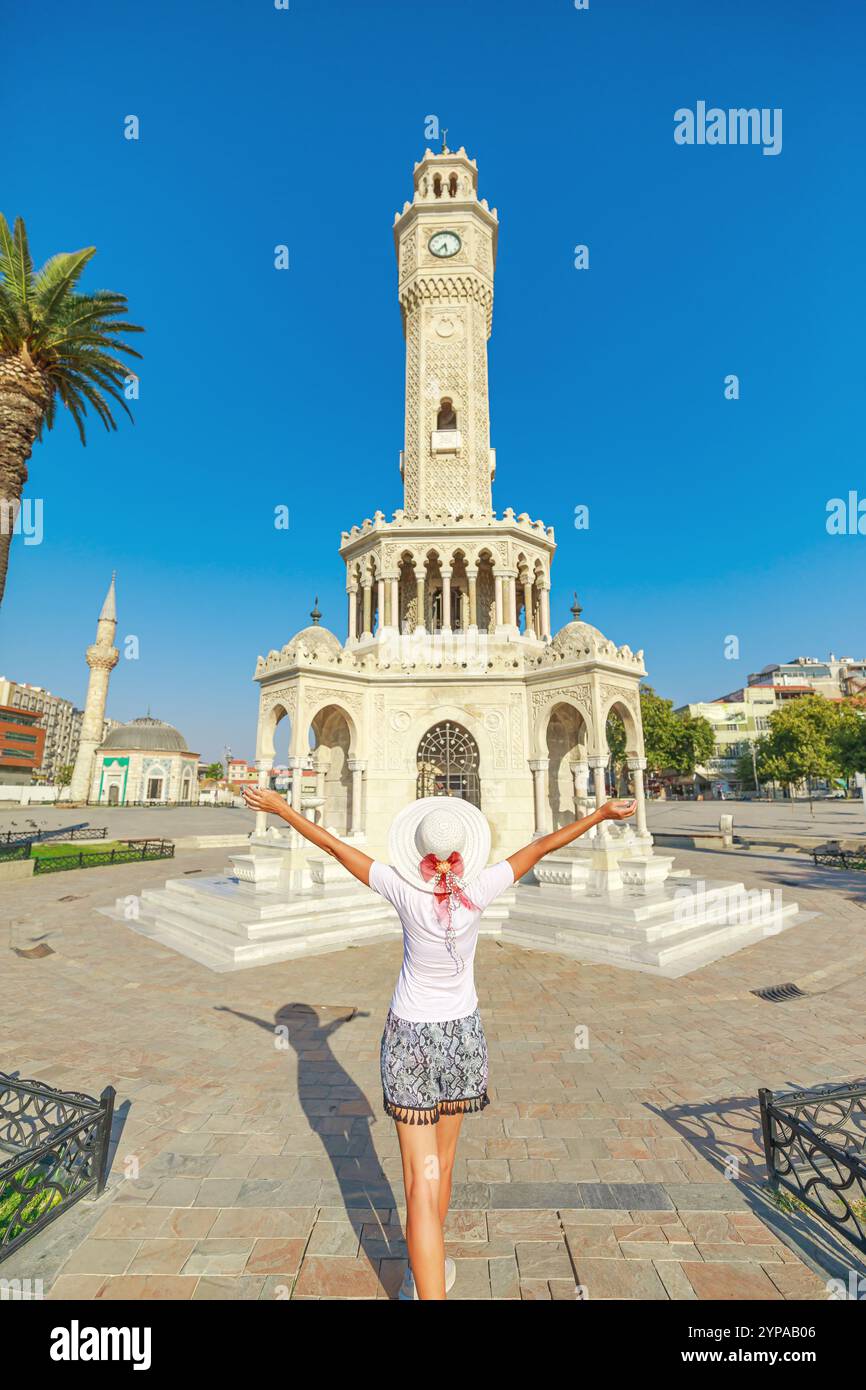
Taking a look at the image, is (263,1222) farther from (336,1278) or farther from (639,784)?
(639,784)

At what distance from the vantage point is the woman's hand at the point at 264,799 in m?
3.24

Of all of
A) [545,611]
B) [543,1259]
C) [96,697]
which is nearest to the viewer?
[543,1259]

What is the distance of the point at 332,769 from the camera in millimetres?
18141

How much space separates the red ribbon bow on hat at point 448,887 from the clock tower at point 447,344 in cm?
1864

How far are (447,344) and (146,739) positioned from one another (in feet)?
204

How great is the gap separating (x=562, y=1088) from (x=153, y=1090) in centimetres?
390

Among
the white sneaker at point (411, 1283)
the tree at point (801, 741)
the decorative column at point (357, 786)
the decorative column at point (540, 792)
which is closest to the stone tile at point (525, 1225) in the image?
the white sneaker at point (411, 1283)

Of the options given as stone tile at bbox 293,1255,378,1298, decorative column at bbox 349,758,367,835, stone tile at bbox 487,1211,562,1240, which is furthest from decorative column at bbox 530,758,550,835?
stone tile at bbox 293,1255,378,1298

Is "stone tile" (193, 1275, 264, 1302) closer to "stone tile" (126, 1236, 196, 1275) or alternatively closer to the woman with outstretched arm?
"stone tile" (126, 1236, 196, 1275)

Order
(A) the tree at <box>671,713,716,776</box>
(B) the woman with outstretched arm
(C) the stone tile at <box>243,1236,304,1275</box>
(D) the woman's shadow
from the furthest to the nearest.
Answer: (A) the tree at <box>671,713,716,776</box> < (D) the woman's shadow < (C) the stone tile at <box>243,1236,304,1275</box> < (B) the woman with outstretched arm

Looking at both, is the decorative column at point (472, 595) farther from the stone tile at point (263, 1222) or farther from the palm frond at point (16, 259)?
the stone tile at point (263, 1222)

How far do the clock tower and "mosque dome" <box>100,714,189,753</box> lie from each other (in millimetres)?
57765

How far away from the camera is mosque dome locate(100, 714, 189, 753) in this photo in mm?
68375

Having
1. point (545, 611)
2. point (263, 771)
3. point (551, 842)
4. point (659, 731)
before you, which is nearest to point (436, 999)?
point (551, 842)
